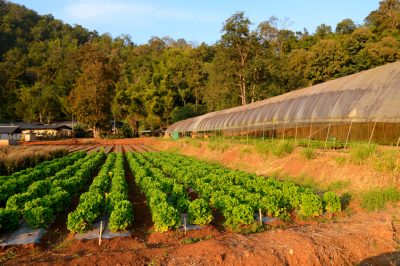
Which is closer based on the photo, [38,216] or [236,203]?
[38,216]

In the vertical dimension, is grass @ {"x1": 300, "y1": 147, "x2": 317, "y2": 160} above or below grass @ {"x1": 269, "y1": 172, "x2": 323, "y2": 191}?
above

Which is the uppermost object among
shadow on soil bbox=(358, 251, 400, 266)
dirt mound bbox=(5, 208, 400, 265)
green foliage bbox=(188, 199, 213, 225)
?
green foliage bbox=(188, 199, 213, 225)

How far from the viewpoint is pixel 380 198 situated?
404 inches

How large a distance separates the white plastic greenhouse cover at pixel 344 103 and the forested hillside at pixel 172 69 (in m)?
25.0

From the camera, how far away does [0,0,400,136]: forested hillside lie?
1891 inches

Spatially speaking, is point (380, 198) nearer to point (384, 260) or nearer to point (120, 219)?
point (384, 260)

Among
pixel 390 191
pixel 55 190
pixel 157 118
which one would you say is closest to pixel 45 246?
pixel 55 190

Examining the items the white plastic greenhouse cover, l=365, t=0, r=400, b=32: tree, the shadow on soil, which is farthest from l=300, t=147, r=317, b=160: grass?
l=365, t=0, r=400, b=32: tree

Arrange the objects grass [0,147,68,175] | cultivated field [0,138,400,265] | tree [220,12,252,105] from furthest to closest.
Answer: tree [220,12,252,105]
grass [0,147,68,175]
cultivated field [0,138,400,265]

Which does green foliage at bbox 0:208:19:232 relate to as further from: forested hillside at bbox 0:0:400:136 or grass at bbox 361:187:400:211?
forested hillside at bbox 0:0:400:136

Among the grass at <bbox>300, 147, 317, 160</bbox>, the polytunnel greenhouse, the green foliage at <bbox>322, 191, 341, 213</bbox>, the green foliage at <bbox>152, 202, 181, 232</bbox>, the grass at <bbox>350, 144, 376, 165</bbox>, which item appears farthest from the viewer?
the grass at <bbox>300, 147, 317, 160</bbox>

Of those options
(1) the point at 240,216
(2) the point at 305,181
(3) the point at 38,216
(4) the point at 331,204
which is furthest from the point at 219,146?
(3) the point at 38,216

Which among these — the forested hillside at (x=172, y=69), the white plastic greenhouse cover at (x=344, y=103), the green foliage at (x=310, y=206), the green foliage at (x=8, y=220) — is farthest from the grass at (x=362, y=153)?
the forested hillside at (x=172, y=69)

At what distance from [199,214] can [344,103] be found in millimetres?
9745
